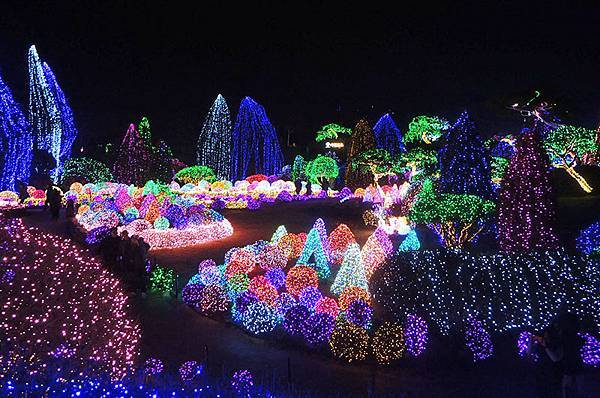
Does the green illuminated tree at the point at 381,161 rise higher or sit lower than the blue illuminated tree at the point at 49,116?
lower

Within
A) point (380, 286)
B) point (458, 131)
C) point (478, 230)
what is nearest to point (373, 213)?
point (458, 131)

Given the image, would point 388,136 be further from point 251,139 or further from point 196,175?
point 196,175

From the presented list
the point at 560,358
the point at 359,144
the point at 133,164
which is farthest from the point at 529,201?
the point at 133,164

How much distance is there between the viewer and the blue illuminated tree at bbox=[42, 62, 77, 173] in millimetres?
29391

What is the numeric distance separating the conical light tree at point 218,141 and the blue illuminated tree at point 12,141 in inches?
561

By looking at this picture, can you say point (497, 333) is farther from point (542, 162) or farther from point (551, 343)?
point (542, 162)

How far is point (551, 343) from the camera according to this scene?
16.7 ft

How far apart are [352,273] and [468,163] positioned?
8.56 m

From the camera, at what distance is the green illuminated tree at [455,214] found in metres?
12.5

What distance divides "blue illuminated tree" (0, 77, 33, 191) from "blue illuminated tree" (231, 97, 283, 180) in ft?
48.9

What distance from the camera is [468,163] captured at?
53.1 ft

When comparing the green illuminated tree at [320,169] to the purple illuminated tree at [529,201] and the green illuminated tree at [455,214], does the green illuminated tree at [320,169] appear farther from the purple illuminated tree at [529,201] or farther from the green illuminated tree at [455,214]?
the purple illuminated tree at [529,201]

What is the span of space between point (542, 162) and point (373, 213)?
1023cm

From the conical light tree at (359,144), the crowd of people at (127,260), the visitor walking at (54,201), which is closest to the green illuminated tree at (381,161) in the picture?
the conical light tree at (359,144)
